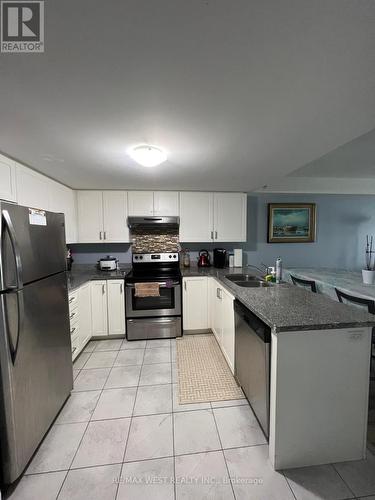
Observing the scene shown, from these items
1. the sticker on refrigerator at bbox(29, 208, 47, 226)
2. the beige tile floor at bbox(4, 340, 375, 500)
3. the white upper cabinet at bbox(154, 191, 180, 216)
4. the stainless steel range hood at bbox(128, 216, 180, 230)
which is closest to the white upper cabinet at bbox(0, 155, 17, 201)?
the sticker on refrigerator at bbox(29, 208, 47, 226)

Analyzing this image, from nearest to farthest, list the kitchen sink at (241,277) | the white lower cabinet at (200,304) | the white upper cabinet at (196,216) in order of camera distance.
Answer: the kitchen sink at (241,277), the white lower cabinet at (200,304), the white upper cabinet at (196,216)

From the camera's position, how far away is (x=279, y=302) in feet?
5.55

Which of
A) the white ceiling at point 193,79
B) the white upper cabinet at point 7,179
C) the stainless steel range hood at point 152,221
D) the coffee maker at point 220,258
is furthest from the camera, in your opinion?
the coffee maker at point 220,258

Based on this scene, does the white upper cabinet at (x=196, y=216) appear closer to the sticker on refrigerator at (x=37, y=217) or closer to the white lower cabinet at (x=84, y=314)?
the white lower cabinet at (x=84, y=314)

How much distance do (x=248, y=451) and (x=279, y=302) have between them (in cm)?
102

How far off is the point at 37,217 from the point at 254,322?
1.71 metres

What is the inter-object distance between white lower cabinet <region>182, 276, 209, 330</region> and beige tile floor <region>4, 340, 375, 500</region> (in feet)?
3.65

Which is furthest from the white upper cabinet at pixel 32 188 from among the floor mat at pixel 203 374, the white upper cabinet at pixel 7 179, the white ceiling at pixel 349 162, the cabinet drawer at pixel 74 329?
the white ceiling at pixel 349 162

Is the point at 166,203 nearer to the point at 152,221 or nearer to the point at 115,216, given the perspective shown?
the point at 152,221

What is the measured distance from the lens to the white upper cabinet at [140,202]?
126 inches

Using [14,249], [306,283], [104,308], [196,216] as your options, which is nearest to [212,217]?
[196,216]

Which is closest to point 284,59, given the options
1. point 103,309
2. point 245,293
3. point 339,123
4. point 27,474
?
point 339,123

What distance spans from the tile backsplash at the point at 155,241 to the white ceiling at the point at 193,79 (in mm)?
1768

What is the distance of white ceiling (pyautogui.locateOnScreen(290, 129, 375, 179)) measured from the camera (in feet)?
7.42
